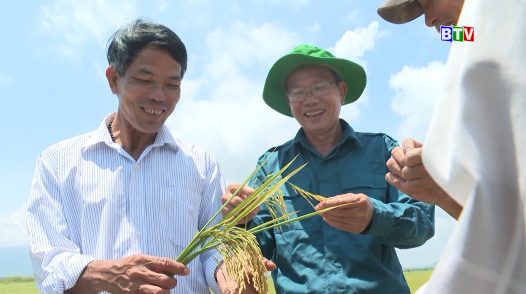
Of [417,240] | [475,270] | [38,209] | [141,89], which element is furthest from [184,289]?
[475,270]

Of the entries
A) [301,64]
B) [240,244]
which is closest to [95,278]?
[240,244]

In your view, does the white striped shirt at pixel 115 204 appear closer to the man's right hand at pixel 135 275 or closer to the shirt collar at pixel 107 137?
the shirt collar at pixel 107 137

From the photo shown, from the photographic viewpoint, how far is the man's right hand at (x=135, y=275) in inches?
92.7

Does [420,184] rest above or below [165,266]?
above

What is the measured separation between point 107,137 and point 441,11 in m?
1.78

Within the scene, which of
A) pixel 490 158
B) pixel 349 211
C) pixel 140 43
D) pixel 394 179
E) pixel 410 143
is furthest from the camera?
pixel 140 43

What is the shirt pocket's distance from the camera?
3078 mm

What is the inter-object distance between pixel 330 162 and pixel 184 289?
40.9 inches

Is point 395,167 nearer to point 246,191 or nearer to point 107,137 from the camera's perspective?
point 246,191

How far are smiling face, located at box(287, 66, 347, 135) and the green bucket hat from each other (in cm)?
6

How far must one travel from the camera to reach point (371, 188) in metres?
3.08

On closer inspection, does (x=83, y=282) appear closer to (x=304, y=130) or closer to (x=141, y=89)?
(x=141, y=89)

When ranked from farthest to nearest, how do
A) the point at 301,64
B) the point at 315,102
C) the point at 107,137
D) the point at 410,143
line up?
the point at 301,64, the point at 315,102, the point at 107,137, the point at 410,143

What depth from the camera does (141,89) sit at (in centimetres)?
292
